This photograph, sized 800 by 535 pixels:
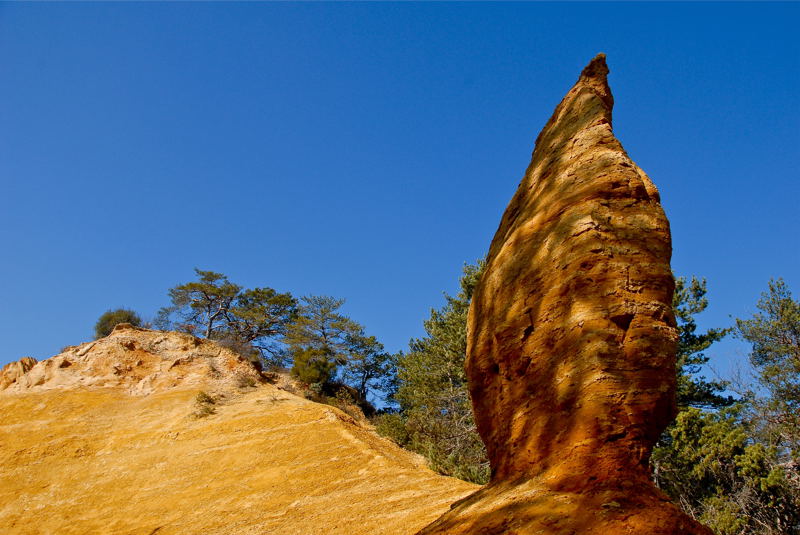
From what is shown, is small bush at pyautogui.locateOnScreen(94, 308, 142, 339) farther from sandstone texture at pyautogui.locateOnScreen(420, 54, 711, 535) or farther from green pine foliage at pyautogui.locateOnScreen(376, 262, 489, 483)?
sandstone texture at pyautogui.locateOnScreen(420, 54, 711, 535)

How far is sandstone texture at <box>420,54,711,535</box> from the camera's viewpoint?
3.92 m

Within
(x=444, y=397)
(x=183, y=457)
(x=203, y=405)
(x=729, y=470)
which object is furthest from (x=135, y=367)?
(x=729, y=470)

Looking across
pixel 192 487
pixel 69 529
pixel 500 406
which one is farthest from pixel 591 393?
pixel 69 529

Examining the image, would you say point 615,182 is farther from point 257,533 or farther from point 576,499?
point 257,533

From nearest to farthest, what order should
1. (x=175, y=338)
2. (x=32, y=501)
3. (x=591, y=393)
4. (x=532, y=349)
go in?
(x=591, y=393) → (x=532, y=349) → (x=32, y=501) → (x=175, y=338)

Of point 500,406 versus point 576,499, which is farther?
point 500,406

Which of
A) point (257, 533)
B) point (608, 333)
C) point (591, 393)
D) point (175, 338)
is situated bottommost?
point (257, 533)

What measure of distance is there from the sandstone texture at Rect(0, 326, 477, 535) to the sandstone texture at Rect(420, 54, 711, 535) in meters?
4.48

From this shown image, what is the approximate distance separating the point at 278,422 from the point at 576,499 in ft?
50.3

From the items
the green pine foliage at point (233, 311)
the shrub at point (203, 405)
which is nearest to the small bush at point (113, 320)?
the green pine foliage at point (233, 311)

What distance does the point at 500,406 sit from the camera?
18.2 feet

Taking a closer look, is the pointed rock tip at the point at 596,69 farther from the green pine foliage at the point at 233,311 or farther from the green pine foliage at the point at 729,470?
the green pine foliage at the point at 233,311

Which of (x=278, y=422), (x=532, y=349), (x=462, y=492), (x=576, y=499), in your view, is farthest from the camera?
(x=278, y=422)

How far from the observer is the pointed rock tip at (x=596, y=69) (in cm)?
769
